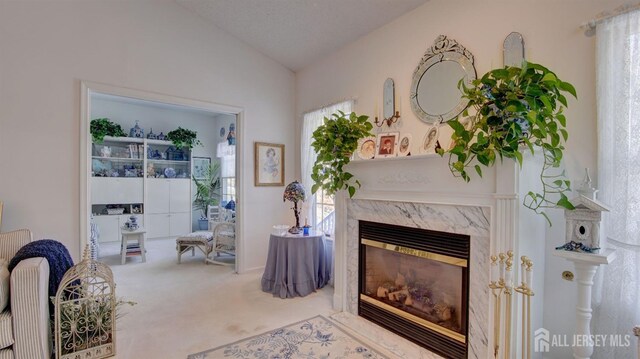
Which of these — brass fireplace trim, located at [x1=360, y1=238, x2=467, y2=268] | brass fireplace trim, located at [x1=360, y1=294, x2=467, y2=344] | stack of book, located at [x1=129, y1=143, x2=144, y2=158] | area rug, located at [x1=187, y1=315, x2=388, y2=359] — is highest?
stack of book, located at [x1=129, y1=143, x2=144, y2=158]

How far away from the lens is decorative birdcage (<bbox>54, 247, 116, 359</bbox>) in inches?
82.7

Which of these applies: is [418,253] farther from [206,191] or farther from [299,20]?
[206,191]

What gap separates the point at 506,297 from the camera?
183 centimetres

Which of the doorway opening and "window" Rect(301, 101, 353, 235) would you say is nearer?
"window" Rect(301, 101, 353, 235)

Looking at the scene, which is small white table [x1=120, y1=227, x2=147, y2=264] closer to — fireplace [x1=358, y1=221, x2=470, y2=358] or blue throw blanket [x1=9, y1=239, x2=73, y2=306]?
blue throw blanket [x1=9, y1=239, x2=73, y2=306]

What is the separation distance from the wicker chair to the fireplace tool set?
A: 3644 millimetres

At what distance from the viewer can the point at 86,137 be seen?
3199 millimetres

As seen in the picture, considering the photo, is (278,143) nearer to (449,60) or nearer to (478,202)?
(449,60)

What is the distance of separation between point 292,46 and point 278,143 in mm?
1337

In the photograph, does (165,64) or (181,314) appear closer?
(181,314)

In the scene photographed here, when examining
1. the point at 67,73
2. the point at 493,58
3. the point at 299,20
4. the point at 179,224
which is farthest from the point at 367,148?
the point at 179,224

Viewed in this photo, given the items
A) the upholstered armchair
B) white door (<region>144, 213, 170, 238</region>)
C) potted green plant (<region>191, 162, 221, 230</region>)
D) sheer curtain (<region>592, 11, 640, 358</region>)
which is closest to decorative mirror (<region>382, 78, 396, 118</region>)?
sheer curtain (<region>592, 11, 640, 358</region>)

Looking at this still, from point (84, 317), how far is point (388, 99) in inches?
124

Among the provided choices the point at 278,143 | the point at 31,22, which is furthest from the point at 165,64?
the point at 278,143
